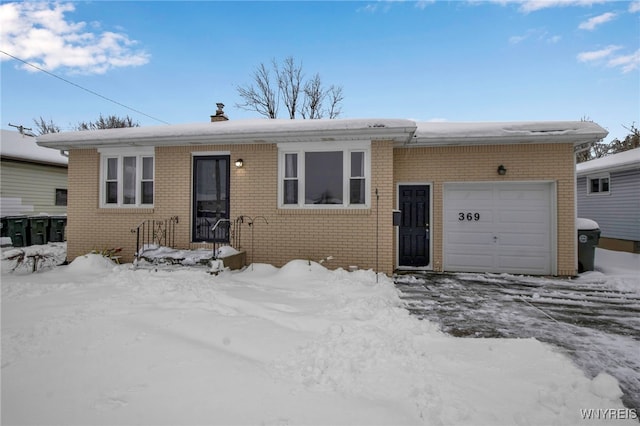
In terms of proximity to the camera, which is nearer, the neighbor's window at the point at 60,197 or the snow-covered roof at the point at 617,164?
the snow-covered roof at the point at 617,164

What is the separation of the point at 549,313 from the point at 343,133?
491cm

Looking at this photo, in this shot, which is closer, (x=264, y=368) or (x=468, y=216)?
(x=264, y=368)

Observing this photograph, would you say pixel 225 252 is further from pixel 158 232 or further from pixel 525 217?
pixel 525 217

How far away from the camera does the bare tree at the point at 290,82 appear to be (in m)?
22.4

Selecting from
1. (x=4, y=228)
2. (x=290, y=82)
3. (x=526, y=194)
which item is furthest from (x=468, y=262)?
(x=290, y=82)

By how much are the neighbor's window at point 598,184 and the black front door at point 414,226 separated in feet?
31.8

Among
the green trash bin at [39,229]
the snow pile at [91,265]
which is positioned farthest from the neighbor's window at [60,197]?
the snow pile at [91,265]

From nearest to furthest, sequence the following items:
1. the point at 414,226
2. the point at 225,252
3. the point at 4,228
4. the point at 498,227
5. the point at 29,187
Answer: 1. the point at 225,252
2. the point at 498,227
3. the point at 414,226
4. the point at 4,228
5. the point at 29,187

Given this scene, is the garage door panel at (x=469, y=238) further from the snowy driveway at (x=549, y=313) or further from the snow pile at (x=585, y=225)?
Result: the snow pile at (x=585, y=225)

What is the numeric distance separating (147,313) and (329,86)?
875 inches

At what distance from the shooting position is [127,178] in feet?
26.8

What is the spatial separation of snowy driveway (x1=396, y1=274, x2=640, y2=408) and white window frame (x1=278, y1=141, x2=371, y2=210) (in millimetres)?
2224

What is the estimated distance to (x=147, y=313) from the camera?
3.92 meters

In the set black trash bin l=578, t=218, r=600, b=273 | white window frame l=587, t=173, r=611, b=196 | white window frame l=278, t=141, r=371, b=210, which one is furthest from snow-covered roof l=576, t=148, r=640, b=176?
white window frame l=278, t=141, r=371, b=210
